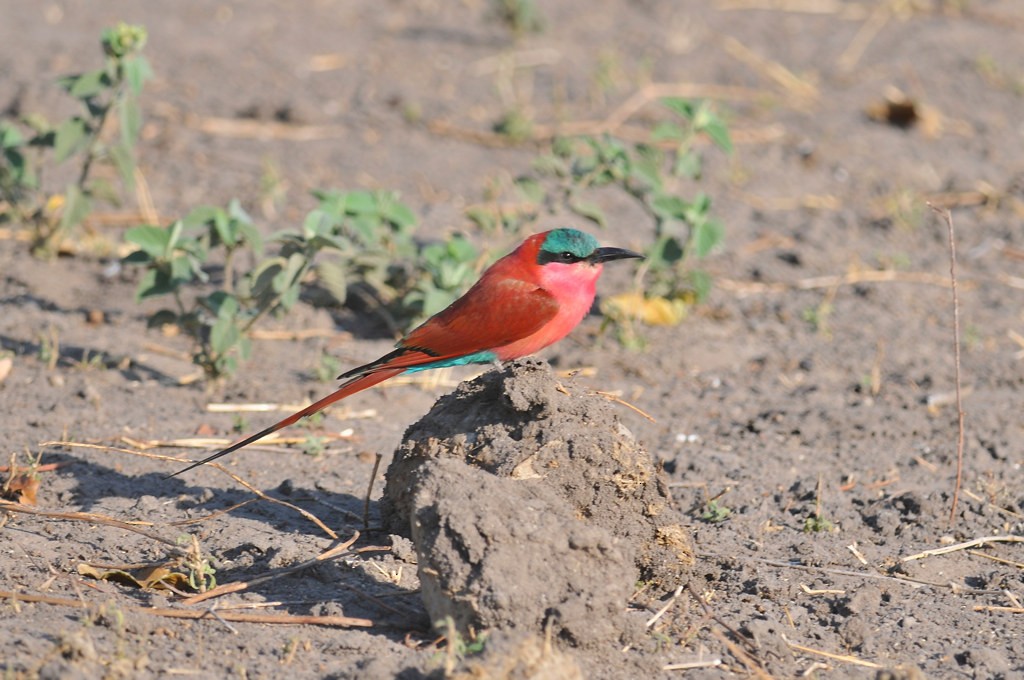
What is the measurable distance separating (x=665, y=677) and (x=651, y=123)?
5676 millimetres

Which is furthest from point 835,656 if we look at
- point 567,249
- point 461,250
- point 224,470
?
point 461,250

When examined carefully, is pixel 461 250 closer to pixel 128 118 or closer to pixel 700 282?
pixel 700 282

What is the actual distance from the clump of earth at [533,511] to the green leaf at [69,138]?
231cm

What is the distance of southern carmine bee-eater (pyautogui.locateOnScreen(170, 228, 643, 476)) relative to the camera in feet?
14.5

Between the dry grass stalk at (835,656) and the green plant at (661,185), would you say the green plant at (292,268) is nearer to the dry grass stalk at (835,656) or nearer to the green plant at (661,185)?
the green plant at (661,185)

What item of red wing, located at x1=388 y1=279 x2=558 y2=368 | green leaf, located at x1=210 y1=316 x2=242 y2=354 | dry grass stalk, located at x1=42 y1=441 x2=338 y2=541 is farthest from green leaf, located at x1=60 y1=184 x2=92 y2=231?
red wing, located at x1=388 y1=279 x2=558 y2=368

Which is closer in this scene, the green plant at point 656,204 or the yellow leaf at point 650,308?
the green plant at point 656,204

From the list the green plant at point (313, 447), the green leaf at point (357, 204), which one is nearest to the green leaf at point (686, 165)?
the green leaf at point (357, 204)

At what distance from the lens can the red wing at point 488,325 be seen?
4410 mm

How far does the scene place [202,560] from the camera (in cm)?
357

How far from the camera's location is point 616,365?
5684 mm

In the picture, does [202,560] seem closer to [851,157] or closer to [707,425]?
[707,425]

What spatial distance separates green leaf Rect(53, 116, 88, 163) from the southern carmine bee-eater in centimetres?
166

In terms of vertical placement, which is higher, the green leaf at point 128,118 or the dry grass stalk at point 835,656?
the green leaf at point 128,118
